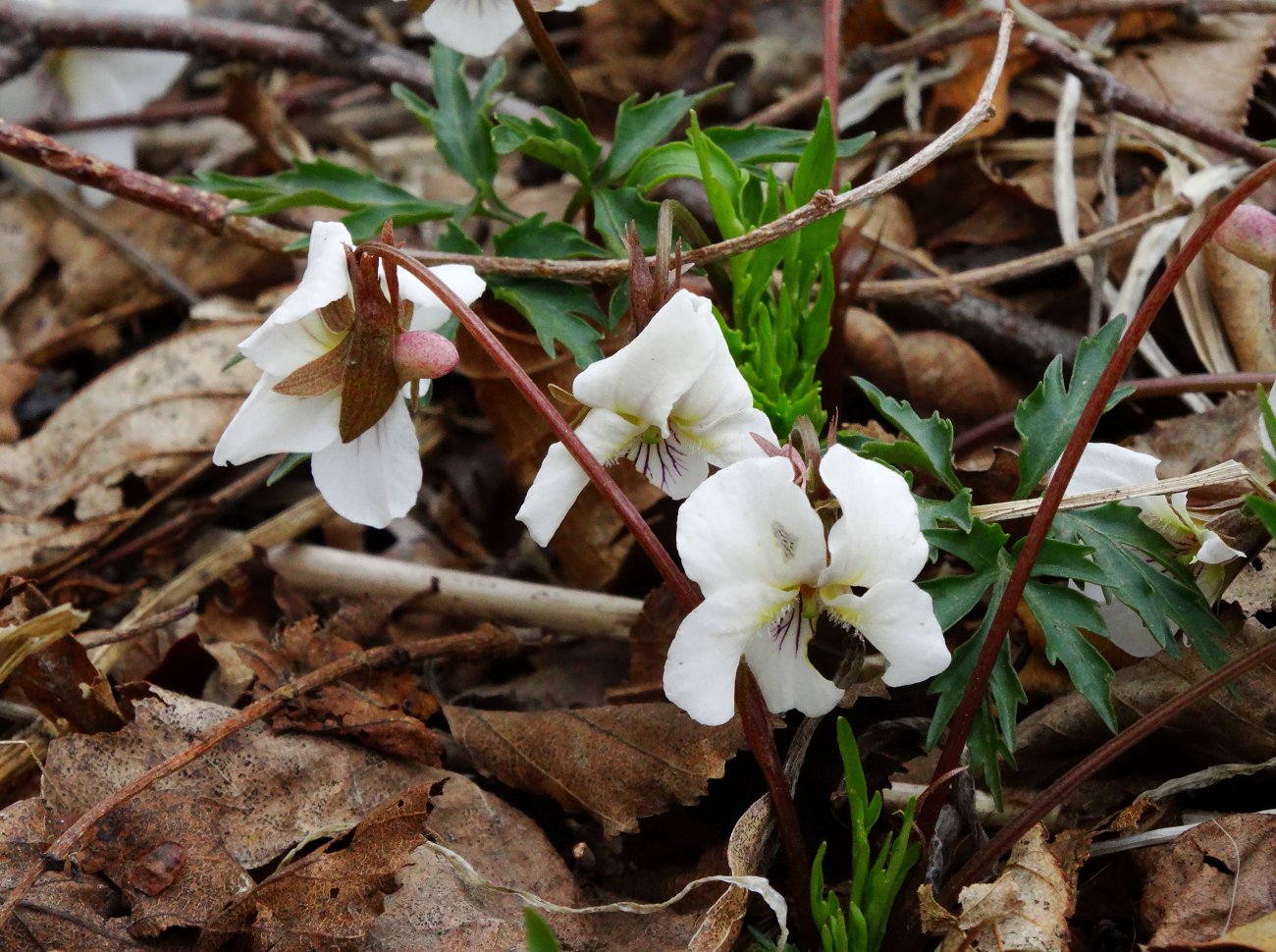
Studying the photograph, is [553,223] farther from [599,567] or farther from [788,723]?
[788,723]

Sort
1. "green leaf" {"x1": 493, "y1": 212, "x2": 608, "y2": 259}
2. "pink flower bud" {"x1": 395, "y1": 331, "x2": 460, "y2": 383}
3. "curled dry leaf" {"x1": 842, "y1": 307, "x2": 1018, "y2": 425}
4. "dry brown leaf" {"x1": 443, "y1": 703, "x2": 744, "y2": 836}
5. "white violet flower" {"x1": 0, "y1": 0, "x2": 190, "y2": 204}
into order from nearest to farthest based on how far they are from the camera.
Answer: "pink flower bud" {"x1": 395, "y1": 331, "x2": 460, "y2": 383} → "dry brown leaf" {"x1": 443, "y1": 703, "x2": 744, "y2": 836} → "green leaf" {"x1": 493, "y1": 212, "x2": 608, "y2": 259} → "curled dry leaf" {"x1": 842, "y1": 307, "x2": 1018, "y2": 425} → "white violet flower" {"x1": 0, "y1": 0, "x2": 190, "y2": 204}

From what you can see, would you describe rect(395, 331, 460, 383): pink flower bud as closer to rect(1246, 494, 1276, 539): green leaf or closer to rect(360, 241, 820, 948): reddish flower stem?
rect(360, 241, 820, 948): reddish flower stem

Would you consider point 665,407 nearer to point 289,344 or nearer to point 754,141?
point 289,344

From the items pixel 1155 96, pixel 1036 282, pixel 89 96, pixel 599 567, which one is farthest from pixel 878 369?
pixel 89 96

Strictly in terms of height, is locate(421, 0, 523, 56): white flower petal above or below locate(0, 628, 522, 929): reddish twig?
above

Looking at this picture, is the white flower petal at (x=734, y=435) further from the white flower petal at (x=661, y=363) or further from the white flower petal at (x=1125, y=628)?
the white flower petal at (x=1125, y=628)

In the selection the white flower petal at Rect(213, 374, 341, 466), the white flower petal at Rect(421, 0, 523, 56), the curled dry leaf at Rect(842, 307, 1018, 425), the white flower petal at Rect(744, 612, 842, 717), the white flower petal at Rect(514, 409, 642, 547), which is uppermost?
the white flower petal at Rect(421, 0, 523, 56)

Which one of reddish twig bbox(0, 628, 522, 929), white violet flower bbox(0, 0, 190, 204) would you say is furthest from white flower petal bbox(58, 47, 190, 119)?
reddish twig bbox(0, 628, 522, 929)
